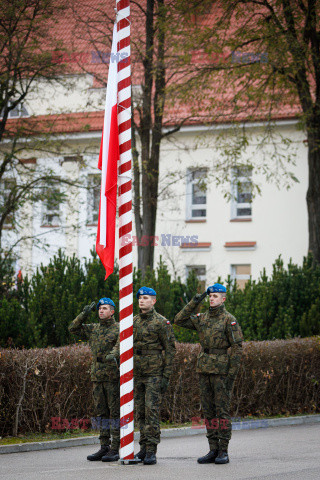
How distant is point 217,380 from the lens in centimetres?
1025

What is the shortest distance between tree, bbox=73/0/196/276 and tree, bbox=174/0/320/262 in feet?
2.07

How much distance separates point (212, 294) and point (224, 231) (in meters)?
23.2

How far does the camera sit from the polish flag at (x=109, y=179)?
410 inches

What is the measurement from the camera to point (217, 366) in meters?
10.2

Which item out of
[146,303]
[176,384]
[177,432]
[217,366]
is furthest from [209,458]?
[176,384]

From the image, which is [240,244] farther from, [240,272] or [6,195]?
[6,195]

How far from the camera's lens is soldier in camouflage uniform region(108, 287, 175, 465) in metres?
10.1

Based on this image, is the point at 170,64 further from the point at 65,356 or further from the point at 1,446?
the point at 1,446

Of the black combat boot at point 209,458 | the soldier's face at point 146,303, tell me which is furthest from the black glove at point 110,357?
the black combat boot at point 209,458

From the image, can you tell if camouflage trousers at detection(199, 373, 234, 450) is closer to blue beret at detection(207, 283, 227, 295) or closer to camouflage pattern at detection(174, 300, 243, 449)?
camouflage pattern at detection(174, 300, 243, 449)

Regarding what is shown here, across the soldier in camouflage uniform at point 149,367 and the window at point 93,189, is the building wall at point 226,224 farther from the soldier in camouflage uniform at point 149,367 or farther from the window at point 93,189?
the soldier in camouflage uniform at point 149,367

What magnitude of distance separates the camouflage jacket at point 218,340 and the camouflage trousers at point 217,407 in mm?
120

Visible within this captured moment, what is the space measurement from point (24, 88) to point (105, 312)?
41.4 feet

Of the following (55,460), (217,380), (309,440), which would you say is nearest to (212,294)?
(217,380)
